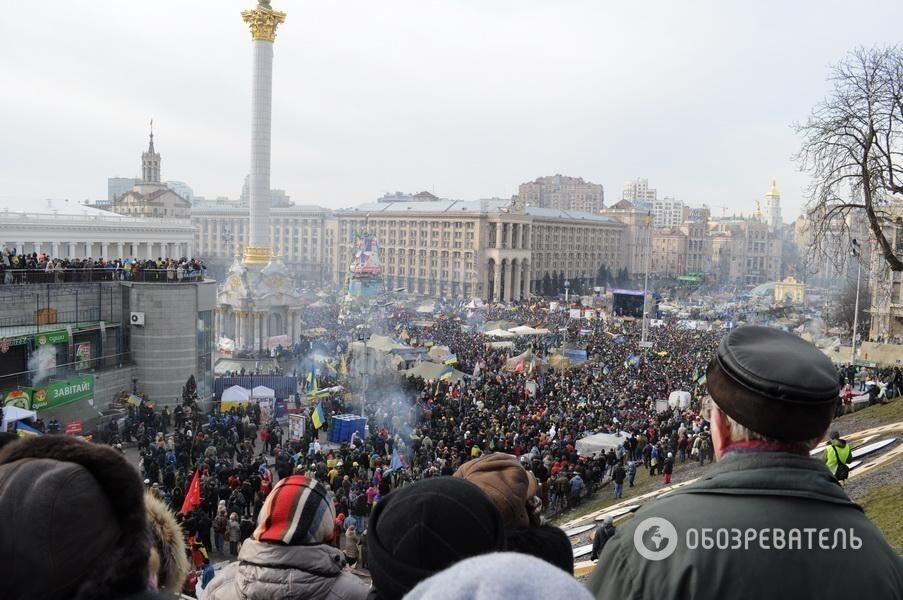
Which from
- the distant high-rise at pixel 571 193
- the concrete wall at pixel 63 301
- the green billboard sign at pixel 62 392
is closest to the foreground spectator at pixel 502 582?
the green billboard sign at pixel 62 392

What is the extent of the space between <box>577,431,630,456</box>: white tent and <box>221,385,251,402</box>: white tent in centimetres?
1049

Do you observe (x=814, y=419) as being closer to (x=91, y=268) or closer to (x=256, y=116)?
(x=91, y=268)

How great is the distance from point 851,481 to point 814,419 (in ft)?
39.0

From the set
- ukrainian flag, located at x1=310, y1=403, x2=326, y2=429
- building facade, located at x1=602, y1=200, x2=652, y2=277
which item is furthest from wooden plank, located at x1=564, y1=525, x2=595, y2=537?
building facade, located at x1=602, y1=200, x2=652, y2=277

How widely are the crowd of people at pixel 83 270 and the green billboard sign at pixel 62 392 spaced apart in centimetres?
366

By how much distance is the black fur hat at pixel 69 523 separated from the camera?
1.87 meters

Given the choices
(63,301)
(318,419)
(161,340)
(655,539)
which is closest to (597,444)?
(318,419)

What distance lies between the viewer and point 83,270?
24.6 metres

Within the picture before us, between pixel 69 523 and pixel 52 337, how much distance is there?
22915 mm

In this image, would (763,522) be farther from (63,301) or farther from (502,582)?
(63,301)

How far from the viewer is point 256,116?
4053 cm


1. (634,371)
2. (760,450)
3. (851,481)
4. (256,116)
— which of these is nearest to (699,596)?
(760,450)

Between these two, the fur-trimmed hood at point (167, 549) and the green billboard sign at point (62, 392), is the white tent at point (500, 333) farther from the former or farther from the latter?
the fur-trimmed hood at point (167, 549)

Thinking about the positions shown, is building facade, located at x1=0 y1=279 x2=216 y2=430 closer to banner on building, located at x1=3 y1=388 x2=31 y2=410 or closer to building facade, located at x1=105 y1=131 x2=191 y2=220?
banner on building, located at x1=3 y1=388 x2=31 y2=410
